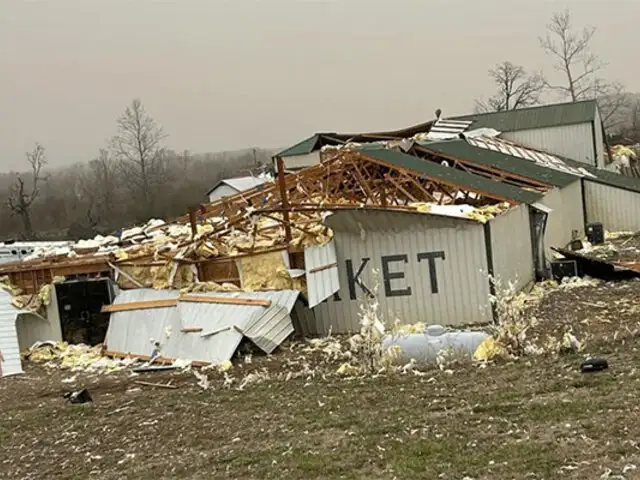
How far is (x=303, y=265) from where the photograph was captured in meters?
15.1

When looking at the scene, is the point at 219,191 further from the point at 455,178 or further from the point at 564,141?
the point at 455,178

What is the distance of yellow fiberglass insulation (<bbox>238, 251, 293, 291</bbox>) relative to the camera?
1513cm

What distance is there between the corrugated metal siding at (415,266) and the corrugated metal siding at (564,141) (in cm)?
2249

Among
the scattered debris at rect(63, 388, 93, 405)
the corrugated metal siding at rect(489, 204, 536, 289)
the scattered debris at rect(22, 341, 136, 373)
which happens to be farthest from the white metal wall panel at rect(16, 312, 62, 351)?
the corrugated metal siding at rect(489, 204, 536, 289)

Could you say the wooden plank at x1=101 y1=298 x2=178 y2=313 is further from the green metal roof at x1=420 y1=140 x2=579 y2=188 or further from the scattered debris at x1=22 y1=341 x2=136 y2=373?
the green metal roof at x1=420 y1=140 x2=579 y2=188

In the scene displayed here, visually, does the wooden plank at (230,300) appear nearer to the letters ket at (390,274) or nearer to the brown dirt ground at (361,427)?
the letters ket at (390,274)

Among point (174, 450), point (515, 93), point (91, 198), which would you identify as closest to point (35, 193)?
point (91, 198)

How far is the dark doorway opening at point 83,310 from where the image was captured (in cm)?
1781

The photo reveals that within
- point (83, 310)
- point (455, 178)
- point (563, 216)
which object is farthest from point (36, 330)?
point (563, 216)

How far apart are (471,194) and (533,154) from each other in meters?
14.6

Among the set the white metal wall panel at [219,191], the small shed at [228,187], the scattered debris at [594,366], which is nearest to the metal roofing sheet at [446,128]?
the small shed at [228,187]

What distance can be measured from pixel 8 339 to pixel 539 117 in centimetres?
2877

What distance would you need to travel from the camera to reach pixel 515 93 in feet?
223

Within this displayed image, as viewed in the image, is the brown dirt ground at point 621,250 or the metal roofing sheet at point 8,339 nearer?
the metal roofing sheet at point 8,339
